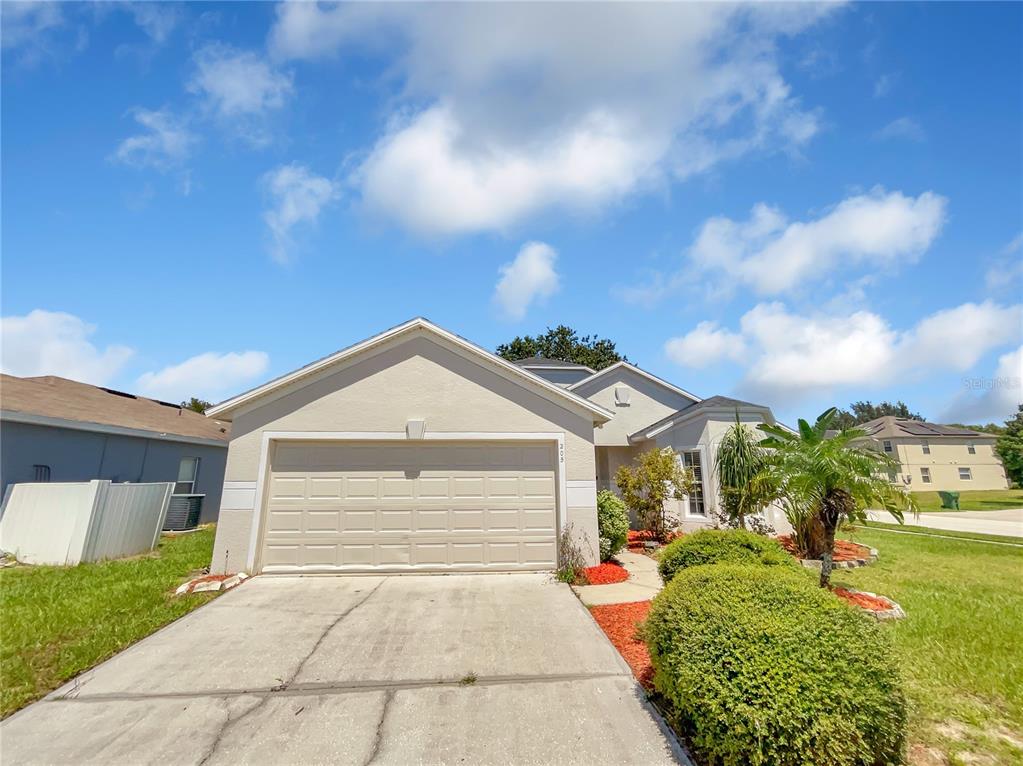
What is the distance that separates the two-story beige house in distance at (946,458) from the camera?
127 feet

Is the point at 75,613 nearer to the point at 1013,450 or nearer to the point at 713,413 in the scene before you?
the point at 713,413

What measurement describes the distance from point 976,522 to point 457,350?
938 inches

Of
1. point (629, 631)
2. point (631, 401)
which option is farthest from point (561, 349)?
point (629, 631)

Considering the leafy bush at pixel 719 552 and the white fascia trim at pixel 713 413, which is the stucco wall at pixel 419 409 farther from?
the white fascia trim at pixel 713 413

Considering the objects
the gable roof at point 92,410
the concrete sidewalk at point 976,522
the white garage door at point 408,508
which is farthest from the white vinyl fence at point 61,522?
the concrete sidewalk at point 976,522

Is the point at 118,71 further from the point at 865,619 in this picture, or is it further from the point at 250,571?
the point at 865,619

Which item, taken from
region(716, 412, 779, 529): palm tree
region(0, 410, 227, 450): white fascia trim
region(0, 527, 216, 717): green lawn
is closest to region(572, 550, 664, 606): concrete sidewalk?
region(716, 412, 779, 529): palm tree

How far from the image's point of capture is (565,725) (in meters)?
4.07

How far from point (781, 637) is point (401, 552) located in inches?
290

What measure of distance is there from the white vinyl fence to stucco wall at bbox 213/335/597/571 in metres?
3.74

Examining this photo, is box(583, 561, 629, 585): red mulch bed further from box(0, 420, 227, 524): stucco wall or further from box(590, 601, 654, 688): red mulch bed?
box(0, 420, 227, 524): stucco wall

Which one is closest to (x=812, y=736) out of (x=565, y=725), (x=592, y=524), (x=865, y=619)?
(x=865, y=619)

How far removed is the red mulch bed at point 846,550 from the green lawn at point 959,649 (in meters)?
0.43

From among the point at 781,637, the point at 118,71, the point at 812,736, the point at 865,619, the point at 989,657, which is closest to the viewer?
the point at 812,736
